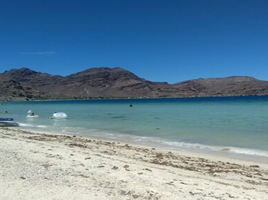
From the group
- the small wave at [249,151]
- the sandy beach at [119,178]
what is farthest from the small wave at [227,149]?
the sandy beach at [119,178]

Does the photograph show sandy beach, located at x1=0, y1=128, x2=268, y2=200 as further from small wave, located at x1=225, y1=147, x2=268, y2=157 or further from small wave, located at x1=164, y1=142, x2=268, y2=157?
small wave, located at x1=164, y1=142, x2=268, y2=157

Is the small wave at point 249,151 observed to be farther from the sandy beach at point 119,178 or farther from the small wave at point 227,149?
the sandy beach at point 119,178

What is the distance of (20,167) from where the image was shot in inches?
301

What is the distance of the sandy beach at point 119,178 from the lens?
231 inches

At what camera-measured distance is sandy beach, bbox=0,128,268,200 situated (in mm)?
5855

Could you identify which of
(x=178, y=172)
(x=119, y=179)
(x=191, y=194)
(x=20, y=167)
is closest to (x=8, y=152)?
(x=20, y=167)

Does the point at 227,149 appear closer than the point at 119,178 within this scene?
No

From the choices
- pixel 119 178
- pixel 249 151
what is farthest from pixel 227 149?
pixel 119 178

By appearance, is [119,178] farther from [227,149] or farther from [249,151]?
[249,151]

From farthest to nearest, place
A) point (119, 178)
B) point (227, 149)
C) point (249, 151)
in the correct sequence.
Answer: point (227, 149) → point (249, 151) → point (119, 178)

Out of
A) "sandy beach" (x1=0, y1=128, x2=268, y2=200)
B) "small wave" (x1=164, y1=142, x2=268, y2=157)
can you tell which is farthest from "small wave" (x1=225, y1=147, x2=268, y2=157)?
"sandy beach" (x1=0, y1=128, x2=268, y2=200)

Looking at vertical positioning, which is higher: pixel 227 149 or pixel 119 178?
pixel 119 178

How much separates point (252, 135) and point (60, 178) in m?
14.4

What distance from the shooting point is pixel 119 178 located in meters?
7.00
